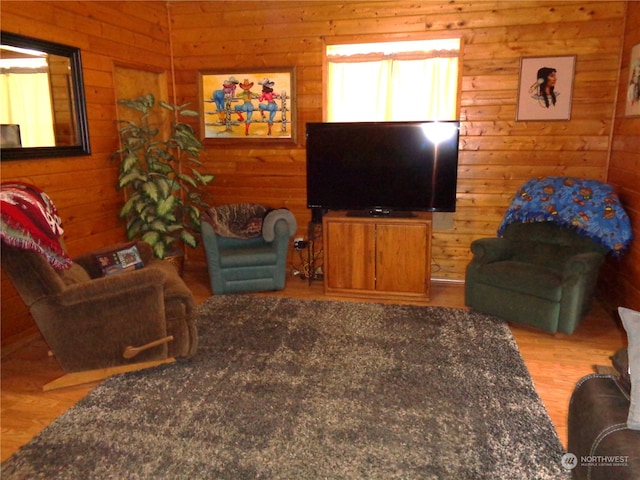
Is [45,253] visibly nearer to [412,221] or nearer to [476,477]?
[476,477]

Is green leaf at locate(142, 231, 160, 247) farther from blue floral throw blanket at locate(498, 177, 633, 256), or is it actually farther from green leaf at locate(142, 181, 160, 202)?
blue floral throw blanket at locate(498, 177, 633, 256)

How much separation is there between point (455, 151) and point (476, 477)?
269 centimetres

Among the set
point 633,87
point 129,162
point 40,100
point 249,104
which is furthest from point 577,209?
point 40,100

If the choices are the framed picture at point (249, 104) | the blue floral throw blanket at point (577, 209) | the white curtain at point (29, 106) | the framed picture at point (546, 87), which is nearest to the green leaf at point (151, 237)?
the white curtain at point (29, 106)

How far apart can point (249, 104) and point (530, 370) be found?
3.44 meters

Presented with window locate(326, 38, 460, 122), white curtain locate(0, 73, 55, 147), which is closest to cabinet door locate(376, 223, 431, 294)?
window locate(326, 38, 460, 122)

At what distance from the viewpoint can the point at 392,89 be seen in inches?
194

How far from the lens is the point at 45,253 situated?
2.54m

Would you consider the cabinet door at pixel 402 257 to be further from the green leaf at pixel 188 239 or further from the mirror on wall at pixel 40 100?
the mirror on wall at pixel 40 100

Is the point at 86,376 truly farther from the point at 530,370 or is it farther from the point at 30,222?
the point at 530,370

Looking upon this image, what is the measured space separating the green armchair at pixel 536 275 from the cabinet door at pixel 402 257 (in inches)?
17.8

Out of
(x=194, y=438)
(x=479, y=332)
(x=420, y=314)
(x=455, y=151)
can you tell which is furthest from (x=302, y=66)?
(x=194, y=438)

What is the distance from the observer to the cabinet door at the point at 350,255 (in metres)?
4.13

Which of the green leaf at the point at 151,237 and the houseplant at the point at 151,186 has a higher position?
the houseplant at the point at 151,186
